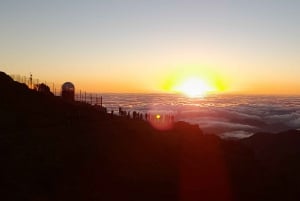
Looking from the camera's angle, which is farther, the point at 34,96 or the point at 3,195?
the point at 34,96

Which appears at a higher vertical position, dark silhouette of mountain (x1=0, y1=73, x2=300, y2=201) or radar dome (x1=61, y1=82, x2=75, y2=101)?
radar dome (x1=61, y1=82, x2=75, y2=101)

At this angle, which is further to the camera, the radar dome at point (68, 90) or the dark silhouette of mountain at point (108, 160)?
the radar dome at point (68, 90)

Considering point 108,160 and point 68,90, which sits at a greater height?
point 68,90

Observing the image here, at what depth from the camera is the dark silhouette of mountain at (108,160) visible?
101ft

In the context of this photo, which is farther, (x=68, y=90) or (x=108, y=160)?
(x=68, y=90)

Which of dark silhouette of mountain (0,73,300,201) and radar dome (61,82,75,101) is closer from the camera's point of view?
dark silhouette of mountain (0,73,300,201)

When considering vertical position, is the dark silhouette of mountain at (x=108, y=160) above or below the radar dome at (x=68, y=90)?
below

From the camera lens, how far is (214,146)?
4700 cm

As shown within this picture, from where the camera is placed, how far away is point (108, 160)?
35.2m

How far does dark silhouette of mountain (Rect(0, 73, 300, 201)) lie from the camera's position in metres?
30.9

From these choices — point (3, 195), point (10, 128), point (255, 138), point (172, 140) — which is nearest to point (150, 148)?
point (172, 140)

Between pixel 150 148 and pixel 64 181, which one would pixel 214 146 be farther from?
pixel 64 181

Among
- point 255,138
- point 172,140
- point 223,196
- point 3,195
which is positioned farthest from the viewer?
point 255,138

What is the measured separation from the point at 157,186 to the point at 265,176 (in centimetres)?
1655
